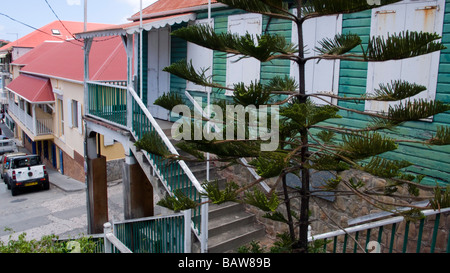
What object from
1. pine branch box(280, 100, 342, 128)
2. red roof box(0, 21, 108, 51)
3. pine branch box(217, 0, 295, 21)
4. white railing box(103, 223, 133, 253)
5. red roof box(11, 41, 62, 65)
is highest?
red roof box(0, 21, 108, 51)

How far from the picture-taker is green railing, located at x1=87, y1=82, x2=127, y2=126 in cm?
778

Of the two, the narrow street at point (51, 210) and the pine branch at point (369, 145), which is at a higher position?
the pine branch at point (369, 145)

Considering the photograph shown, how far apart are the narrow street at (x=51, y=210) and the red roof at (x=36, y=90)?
15.2ft

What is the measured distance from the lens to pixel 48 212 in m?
14.2

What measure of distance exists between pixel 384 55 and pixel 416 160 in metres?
3.03

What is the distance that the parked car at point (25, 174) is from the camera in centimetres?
1661

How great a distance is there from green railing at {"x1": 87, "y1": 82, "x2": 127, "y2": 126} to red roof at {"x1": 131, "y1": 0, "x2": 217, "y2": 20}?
2348 mm

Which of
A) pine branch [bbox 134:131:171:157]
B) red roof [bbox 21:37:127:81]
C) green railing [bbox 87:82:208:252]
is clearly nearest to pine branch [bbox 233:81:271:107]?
pine branch [bbox 134:131:171:157]

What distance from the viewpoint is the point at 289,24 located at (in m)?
6.51

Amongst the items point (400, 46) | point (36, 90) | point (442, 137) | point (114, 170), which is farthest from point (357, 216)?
point (36, 90)

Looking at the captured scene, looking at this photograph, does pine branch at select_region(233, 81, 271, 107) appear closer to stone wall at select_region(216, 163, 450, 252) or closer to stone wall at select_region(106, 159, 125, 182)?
stone wall at select_region(216, 163, 450, 252)

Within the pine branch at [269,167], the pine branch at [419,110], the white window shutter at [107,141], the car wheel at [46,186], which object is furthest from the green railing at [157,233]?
the car wheel at [46,186]

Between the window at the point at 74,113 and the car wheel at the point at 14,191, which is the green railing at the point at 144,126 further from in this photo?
the car wheel at the point at 14,191

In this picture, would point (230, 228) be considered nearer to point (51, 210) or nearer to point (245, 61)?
point (245, 61)
